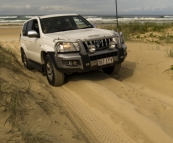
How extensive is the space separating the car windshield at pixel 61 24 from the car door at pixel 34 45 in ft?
1.00

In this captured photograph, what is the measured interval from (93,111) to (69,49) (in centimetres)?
162

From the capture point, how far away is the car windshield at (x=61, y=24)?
6576mm

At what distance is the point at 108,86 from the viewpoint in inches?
226

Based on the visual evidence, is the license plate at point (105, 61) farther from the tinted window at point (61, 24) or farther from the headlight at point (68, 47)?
the tinted window at point (61, 24)

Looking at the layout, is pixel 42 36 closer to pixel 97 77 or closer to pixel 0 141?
pixel 97 77

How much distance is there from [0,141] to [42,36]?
3.77m

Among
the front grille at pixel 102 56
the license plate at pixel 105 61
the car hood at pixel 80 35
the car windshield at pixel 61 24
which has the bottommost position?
the license plate at pixel 105 61

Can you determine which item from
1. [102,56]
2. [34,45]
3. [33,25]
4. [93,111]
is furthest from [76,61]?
[33,25]

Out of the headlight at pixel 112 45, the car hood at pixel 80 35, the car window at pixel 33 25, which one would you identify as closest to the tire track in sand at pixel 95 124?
the car hood at pixel 80 35

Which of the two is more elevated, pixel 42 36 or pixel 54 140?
pixel 42 36

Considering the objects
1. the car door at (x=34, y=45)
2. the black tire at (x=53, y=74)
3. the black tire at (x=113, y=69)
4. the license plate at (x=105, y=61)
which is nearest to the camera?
the license plate at (x=105, y=61)

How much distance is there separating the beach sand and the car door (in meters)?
0.65

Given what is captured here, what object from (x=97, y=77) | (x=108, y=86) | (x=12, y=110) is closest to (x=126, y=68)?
(x=97, y=77)

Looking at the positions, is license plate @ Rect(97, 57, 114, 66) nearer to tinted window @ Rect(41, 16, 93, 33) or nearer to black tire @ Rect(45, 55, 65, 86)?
black tire @ Rect(45, 55, 65, 86)
